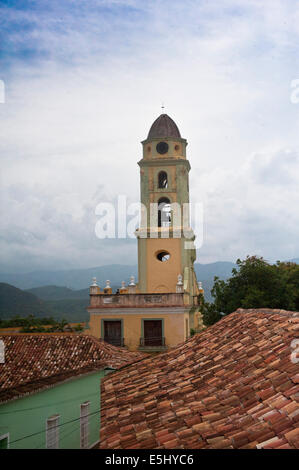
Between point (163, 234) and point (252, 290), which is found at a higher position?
point (163, 234)

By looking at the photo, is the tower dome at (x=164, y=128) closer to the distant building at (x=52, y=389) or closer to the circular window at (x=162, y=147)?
the circular window at (x=162, y=147)

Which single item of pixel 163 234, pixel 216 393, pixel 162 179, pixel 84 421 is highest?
pixel 162 179

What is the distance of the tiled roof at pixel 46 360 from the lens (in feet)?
34.3

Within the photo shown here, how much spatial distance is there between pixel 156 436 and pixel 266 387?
1150 millimetres

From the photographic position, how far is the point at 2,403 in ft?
30.6

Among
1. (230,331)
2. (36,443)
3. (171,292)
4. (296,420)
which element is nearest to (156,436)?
(296,420)

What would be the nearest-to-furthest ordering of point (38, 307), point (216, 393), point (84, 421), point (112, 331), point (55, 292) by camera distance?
point (216, 393) → point (84, 421) → point (112, 331) → point (38, 307) → point (55, 292)

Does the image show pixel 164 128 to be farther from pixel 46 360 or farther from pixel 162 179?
pixel 46 360

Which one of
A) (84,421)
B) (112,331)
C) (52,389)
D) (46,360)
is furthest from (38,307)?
(52,389)

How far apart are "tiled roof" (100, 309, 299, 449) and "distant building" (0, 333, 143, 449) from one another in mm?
1799

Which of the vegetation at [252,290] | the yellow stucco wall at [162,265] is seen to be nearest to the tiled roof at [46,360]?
the vegetation at [252,290]

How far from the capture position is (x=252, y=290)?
19344mm

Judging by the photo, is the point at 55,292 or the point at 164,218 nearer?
the point at 164,218

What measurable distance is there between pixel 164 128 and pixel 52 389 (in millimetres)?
15961
